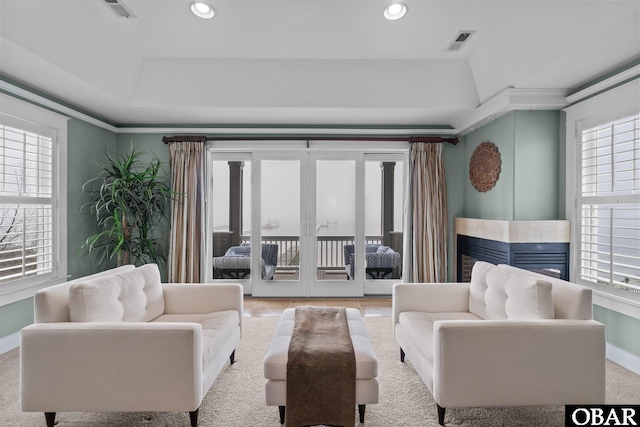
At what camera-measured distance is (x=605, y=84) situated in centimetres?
283

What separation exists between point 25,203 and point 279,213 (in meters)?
2.74

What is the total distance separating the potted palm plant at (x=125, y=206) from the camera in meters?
3.81

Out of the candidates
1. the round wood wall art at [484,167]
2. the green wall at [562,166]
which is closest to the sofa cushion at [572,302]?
the green wall at [562,166]

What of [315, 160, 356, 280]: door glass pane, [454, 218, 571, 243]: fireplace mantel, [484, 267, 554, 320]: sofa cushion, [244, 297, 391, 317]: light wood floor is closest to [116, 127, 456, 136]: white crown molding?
[315, 160, 356, 280]: door glass pane

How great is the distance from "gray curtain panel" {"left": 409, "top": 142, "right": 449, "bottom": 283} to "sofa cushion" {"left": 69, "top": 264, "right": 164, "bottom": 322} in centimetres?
329

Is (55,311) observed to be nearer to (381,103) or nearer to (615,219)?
(381,103)

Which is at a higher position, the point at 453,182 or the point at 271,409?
the point at 453,182

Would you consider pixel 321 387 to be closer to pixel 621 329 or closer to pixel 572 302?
pixel 572 302

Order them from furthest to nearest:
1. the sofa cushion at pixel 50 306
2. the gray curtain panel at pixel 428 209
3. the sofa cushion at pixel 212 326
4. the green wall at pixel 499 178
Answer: the gray curtain panel at pixel 428 209
the green wall at pixel 499 178
the sofa cushion at pixel 212 326
the sofa cushion at pixel 50 306

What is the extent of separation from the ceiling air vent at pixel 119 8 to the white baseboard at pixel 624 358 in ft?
15.9

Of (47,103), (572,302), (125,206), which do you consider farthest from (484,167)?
(47,103)

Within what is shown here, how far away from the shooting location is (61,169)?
11.7 feet

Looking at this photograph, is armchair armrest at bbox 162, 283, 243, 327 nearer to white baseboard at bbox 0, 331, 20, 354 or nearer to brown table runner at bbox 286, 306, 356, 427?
brown table runner at bbox 286, 306, 356, 427

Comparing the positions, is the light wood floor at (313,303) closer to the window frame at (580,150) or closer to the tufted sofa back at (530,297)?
the tufted sofa back at (530,297)
